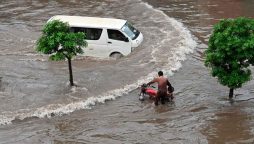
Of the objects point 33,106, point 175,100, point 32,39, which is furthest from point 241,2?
point 33,106

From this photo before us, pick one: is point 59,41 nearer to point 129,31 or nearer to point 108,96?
point 108,96

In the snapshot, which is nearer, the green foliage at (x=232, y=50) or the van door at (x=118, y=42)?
the green foliage at (x=232, y=50)

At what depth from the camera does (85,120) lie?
42.2ft

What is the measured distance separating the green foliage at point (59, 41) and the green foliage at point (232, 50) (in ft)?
13.5

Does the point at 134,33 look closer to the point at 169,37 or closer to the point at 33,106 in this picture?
the point at 169,37

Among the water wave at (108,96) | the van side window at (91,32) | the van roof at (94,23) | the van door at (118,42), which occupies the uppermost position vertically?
the van roof at (94,23)

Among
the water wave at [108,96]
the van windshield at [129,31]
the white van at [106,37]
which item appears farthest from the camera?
the van windshield at [129,31]

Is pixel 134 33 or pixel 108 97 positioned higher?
pixel 134 33

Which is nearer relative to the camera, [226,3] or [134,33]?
[134,33]

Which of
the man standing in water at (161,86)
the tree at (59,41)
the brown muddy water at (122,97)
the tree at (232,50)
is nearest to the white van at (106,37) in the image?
the brown muddy water at (122,97)

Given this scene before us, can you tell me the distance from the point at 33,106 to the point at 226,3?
16447mm

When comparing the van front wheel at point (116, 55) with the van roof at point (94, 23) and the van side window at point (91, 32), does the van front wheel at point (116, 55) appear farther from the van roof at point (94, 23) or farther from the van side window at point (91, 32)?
the van roof at point (94, 23)

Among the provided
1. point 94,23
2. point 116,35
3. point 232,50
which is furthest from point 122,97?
point 94,23

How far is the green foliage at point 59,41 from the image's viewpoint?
14.1 meters
